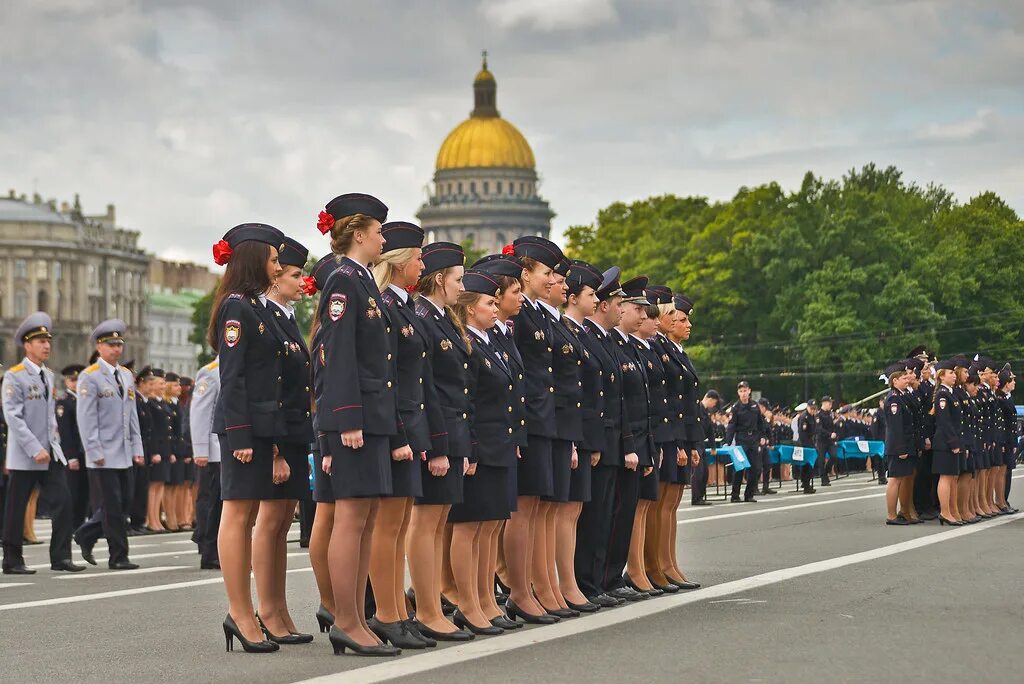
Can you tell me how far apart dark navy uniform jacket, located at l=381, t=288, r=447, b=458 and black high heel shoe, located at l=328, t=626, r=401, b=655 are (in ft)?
3.27

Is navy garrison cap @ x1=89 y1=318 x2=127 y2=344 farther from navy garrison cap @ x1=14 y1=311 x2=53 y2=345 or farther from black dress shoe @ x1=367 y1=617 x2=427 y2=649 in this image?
black dress shoe @ x1=367 y1=617 x2=427 y2=649

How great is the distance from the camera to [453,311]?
12086mm

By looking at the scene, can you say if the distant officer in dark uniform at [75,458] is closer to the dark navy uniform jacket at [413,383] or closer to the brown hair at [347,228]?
the dark navy uniform jacket at [413,383]

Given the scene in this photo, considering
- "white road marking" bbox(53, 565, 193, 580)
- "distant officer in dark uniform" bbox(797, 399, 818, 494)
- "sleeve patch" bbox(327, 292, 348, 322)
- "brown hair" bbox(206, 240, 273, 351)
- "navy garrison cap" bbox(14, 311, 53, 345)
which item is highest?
"distant officer in dark uniform" bbox(797, 399, 818, 494)

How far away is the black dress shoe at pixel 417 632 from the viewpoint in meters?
11.2

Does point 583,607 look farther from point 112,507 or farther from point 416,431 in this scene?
point 112,507

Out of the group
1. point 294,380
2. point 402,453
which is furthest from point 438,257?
point 402,453

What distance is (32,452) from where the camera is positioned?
1809 centimetres

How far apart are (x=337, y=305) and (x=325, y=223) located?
58 centimetres

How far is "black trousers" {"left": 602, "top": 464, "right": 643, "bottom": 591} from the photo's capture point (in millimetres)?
14281

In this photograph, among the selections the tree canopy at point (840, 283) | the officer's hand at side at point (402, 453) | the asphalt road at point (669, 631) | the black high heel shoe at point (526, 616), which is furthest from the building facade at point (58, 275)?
the officer's hand at side at point (402, 453)

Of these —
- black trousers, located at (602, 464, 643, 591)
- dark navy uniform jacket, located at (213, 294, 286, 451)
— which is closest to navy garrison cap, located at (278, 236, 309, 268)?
dark navy uniform jacket, located at (213, 294, 286, 451)

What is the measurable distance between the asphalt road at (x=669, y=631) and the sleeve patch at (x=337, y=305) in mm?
1730

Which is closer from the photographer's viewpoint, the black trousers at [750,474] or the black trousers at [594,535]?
the black trousers at [594,535]
